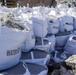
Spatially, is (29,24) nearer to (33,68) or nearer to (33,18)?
(33,18)

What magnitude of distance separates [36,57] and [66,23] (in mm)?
2097

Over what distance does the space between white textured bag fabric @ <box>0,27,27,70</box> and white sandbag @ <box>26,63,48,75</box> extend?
9.1 inches

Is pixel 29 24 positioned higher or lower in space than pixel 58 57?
higher

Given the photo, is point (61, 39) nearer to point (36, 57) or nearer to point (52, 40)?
point (52, 40)

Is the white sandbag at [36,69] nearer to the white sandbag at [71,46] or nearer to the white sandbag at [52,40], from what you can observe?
the white sandbag at [52,40]

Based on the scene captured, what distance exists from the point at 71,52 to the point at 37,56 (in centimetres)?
124

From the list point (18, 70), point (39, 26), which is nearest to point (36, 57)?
point (18, 70)

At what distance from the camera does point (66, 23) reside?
5418 millimetres

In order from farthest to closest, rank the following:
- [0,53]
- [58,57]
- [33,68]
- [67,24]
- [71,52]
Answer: [67,24], [71,52], [58,57], [33,68], [0,53]

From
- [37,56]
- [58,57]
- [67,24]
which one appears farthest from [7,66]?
[67,24]

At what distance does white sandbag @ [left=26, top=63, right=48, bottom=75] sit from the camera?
9.79ft

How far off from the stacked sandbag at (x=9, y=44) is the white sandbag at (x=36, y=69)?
213mm

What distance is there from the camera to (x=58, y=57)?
4.19 meters

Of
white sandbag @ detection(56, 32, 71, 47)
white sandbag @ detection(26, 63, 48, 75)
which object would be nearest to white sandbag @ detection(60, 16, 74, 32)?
white sandbag @ detection(56, 32, 71, 47)
